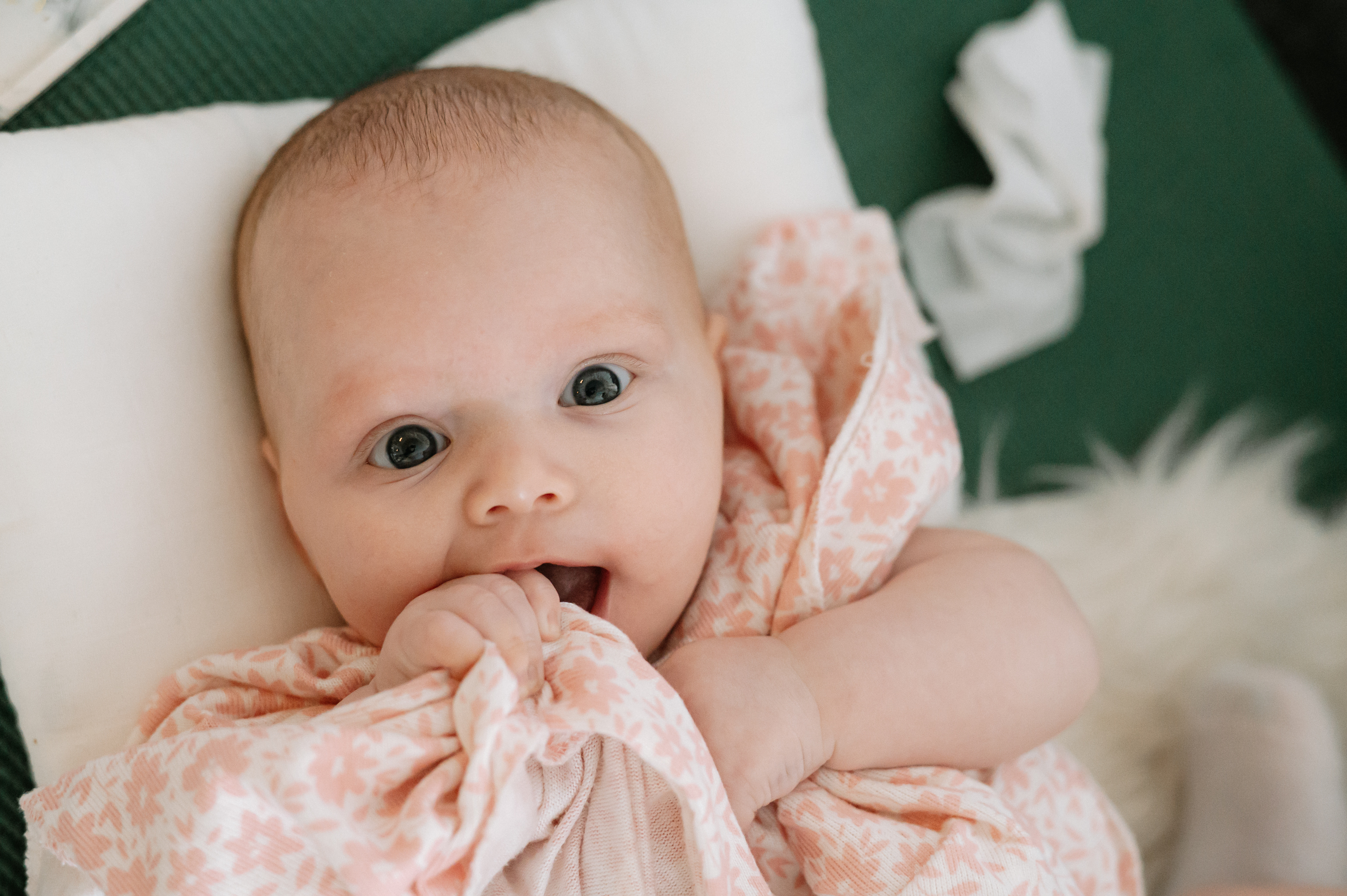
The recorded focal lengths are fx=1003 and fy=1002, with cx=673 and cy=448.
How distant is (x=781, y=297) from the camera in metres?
1.12

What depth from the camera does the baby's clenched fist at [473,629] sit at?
27.1 inches

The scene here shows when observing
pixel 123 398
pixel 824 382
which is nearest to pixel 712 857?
pixel 824 382

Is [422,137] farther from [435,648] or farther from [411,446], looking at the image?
[435,648]

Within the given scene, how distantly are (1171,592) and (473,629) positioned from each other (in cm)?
98

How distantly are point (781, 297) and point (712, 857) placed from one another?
64cm

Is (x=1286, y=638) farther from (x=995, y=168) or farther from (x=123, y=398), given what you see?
(x=123, y=398)

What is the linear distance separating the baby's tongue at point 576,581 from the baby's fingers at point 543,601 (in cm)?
6

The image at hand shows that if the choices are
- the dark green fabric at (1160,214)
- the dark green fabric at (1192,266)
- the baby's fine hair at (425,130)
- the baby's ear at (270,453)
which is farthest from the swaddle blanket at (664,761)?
the dark green fabric at (1192,266)

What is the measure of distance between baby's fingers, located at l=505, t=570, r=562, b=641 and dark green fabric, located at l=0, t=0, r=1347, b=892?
0.89 meters

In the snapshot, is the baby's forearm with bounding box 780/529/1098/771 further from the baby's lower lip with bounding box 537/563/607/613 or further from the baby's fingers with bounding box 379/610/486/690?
the baby's fingers with bounding box 379/610/486/690

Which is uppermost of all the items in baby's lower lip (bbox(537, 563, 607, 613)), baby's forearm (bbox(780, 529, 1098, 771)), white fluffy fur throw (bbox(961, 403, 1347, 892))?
baby's lower lip (bbox(537, 563, 607, 613))

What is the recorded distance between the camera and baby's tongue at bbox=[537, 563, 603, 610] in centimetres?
84

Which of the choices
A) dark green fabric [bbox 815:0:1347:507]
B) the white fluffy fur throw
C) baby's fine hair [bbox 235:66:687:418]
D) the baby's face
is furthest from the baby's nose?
dark green fabric [bbox 815:0:1347:507]

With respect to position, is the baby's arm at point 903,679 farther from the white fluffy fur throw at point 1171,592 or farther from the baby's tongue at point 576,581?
the white fluffy fur throw at point 1171,592
